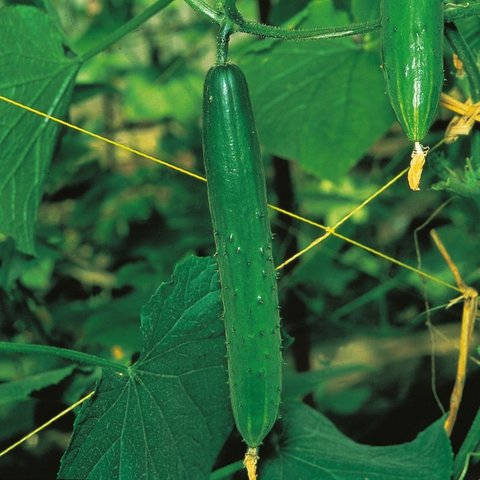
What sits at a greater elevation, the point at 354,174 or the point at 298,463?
the point at 354,174

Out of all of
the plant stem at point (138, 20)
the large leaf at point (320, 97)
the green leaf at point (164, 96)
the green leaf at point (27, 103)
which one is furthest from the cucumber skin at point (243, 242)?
the green leaf at point (164, 96)

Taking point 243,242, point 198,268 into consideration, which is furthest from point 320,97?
point 243,242

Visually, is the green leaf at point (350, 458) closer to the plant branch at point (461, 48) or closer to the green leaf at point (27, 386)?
the green leaf at point (27, 386)

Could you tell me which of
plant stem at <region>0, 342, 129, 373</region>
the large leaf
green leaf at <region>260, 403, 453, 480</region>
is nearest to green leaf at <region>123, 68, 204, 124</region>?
the large leaf

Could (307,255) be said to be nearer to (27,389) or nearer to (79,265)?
(79,265)

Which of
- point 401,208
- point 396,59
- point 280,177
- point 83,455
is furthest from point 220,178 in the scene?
point 401,208

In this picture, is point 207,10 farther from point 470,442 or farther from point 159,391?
point 470,442

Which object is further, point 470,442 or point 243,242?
point 470,442
